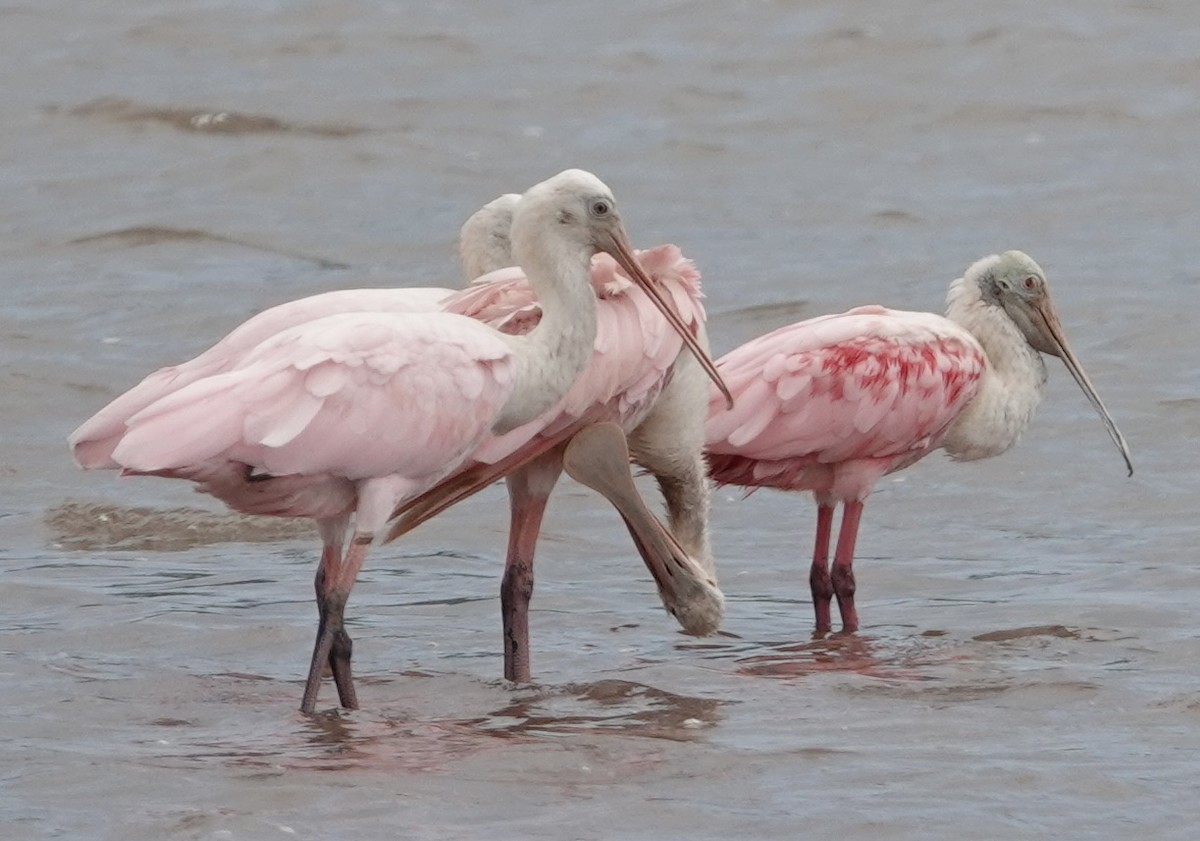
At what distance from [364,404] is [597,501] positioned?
4.27m

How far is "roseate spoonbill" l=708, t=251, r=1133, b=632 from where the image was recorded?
10.1 metres

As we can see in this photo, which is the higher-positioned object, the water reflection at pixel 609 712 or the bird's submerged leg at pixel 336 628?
the bird's submerged leg at pixel 336 628

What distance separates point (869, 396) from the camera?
10141mm

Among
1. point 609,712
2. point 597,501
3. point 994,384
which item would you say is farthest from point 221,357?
point 597,501

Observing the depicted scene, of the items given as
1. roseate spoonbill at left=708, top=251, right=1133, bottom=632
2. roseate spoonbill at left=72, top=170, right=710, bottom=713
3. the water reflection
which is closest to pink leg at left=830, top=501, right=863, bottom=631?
roseate spoonbill at left=708, top=251, right=1133, bottom=632

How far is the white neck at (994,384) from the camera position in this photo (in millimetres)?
10492

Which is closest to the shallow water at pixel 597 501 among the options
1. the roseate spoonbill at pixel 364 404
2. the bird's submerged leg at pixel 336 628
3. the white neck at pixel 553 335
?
the bird's submerged leg at pixel 336 628

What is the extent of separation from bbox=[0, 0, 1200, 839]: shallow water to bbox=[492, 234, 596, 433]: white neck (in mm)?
1008

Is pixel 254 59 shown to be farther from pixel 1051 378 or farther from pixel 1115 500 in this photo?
pixel 1115 500

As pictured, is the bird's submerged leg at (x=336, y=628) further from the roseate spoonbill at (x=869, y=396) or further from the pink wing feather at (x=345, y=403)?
the roseate spoonbill at (x=869, y=396)

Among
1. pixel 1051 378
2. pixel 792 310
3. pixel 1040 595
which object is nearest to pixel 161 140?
pixel 792 310

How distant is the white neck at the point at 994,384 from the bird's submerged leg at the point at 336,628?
3112 millimetres

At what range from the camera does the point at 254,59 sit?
75.7ft

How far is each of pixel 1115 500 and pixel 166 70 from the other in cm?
1272
